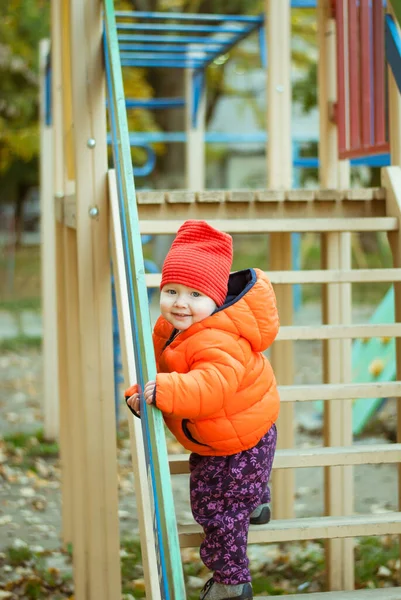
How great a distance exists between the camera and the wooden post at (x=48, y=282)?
7.43m

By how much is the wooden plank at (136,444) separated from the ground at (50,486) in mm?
1726

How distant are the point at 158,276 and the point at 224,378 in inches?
38.8

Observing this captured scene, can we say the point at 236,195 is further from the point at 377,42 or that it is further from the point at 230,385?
the point at 230,385

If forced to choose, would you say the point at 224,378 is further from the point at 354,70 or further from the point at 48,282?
the point at 48,282

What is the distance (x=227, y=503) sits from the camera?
276 centimetres

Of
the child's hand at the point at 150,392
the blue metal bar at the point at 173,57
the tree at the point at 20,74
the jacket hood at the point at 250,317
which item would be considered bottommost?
the child's hand at the point at 150,392

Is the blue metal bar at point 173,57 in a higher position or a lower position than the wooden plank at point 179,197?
higher

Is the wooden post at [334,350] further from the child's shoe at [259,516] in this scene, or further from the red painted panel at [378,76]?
the child's shoe at [259,516]

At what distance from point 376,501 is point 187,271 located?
389cm

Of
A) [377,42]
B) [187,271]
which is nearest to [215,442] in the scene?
[187,271]

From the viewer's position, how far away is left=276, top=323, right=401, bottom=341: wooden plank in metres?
3.38

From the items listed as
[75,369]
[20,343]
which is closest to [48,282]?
[75,369]

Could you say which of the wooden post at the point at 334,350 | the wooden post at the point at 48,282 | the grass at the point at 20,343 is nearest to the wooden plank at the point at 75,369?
the wooden post at the point at 334,350

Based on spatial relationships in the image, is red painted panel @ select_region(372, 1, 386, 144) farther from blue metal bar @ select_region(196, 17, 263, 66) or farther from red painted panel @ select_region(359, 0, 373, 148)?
blue metal bar @ select_region(196, 17, 263, 66)
